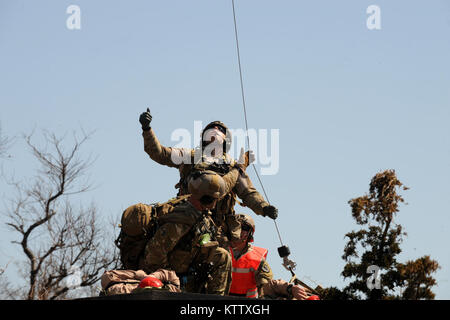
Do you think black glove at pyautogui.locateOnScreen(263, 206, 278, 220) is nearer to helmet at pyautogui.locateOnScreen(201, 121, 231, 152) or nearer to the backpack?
helmet at pyautogui.locateOnScreen(201, 121, 231, 152)

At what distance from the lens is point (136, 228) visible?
8.60m

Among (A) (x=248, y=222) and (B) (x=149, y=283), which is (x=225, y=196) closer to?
(A) (x=248, y=222)

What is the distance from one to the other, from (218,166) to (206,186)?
964 millimetres

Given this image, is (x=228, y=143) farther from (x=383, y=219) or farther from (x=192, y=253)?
(x=383, y=219)

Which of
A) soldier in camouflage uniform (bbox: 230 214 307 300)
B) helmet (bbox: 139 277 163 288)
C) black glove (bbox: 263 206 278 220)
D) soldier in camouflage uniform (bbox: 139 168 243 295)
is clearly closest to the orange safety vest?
soldier in camouflage uniform (bbox: 230 214 307 300)

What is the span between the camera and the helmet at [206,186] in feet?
28.7

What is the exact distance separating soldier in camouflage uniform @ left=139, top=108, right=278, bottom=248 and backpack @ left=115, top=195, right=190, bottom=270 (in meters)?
0.91

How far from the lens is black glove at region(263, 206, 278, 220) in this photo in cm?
963

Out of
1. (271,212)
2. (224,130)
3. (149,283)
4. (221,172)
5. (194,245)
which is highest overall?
(224,130)

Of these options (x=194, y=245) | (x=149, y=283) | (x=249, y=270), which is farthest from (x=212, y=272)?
(x=149, y=283)

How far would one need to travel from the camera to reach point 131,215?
859 centimetres

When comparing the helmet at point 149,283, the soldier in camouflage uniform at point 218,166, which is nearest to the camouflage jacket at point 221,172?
the soldier in camouflage uniform at point 218,166

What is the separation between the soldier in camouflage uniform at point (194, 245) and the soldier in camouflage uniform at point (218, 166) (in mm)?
749
